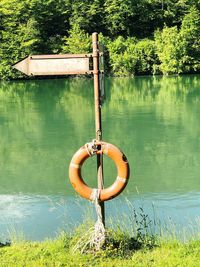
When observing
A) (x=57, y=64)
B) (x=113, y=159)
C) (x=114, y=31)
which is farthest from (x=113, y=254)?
(x=114, y=31)

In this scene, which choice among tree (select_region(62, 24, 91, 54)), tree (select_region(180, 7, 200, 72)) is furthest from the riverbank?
tree (select_region(62, 24, 91, 54))

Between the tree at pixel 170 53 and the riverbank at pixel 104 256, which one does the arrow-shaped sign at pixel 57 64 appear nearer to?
the riverbank at pixel 104 256

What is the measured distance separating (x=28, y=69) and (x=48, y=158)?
578 centimetres

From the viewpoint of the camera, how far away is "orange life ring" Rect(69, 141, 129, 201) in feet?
11.3

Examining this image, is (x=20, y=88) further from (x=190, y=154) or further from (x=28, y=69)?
(x=28, y=69)

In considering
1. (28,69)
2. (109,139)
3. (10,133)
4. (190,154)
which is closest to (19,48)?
(10,133)

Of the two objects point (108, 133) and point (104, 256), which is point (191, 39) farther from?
point (104, 256)

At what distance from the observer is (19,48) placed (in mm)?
29578

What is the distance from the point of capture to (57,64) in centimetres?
354

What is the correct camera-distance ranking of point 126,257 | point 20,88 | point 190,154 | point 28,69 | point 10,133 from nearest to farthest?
point 126,257 < point 28,69 < point 190,154 < point 10,133 < point 20,88

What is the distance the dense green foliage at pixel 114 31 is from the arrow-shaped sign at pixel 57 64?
24.9m

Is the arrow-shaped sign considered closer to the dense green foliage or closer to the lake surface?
the lake surface

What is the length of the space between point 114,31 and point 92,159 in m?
24.9

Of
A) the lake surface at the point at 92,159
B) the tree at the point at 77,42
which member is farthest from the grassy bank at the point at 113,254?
the tree at the point at 77,42
